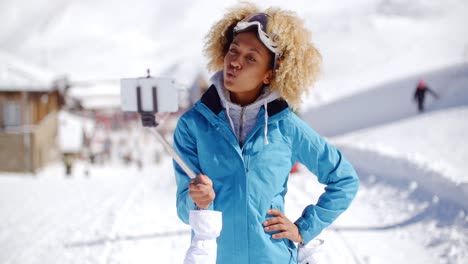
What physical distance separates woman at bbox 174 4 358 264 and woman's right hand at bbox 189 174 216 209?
11cm

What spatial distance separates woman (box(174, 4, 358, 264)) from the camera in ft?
6.48

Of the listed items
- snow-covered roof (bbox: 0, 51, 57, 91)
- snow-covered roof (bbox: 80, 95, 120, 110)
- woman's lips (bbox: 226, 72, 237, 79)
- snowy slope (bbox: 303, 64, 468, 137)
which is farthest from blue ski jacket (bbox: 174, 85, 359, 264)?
snow-covered roof (bbox: 80, 95, 120, 110)

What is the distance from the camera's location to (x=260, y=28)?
2025mm

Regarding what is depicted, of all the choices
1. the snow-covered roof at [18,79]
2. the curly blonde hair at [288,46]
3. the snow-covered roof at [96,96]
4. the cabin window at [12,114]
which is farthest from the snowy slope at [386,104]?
the curly blonde hair at [288,46]

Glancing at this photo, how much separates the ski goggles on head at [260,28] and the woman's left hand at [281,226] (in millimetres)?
740

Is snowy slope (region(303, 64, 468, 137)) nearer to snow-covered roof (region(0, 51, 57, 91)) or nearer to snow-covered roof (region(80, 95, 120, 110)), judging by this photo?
snow-covered roof (region(80, 95, 120, 110))

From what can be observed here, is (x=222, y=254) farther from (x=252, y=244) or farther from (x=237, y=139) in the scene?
(x=237, y=139)

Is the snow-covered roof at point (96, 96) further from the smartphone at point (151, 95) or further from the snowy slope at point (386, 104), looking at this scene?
the smartphone at point (151, 95)

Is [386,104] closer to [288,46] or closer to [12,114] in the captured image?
[12,114]

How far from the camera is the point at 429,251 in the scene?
215 inches

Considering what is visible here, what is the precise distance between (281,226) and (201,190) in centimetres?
52

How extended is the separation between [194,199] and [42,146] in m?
24.8

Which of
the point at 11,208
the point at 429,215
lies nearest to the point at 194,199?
the point at 429,215

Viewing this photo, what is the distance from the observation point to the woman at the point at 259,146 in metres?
1.97
